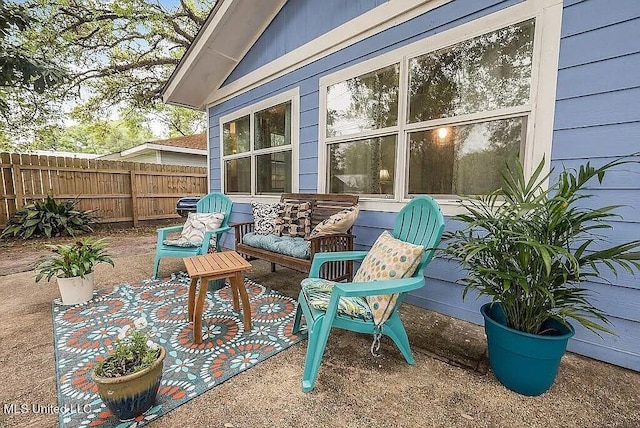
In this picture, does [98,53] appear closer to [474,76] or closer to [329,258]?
[329,258]

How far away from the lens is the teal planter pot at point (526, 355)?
1.33 m

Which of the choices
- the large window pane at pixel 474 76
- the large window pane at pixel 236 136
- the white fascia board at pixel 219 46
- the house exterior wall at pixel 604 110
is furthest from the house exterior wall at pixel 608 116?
the large window pane at pixel 236 136

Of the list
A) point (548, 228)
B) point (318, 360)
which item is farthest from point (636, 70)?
point (318, 360)

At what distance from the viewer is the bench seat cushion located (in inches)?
99.0

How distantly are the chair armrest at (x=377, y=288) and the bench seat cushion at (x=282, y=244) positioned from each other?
106 cm

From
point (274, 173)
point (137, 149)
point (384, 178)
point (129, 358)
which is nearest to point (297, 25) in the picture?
point (274, 173)

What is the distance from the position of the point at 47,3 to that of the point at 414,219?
26.9 ft

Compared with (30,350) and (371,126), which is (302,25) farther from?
(30,350)

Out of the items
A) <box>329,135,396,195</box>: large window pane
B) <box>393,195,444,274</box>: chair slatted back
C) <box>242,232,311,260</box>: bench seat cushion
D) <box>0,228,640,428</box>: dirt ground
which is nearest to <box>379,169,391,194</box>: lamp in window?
<box>329,135,396,195</box>: large window pane

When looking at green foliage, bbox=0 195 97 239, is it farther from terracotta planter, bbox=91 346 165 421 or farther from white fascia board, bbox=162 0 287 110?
terracotta planter, bbox=91 346 165 421

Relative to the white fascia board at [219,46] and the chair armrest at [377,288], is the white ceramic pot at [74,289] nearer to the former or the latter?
the chair armrest at [377,288]

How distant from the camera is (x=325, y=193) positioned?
3.28 m

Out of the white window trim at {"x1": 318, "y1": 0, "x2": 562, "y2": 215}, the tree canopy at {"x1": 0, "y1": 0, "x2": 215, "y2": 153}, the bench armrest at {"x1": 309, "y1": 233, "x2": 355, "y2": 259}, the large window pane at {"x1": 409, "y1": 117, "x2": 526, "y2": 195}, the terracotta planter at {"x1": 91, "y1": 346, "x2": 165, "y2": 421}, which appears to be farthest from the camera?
the tree canopy at {"x1": 0, "y1": 0, "x2": 215, "y2": 153}

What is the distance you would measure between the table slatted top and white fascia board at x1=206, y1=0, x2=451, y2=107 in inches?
97.0
